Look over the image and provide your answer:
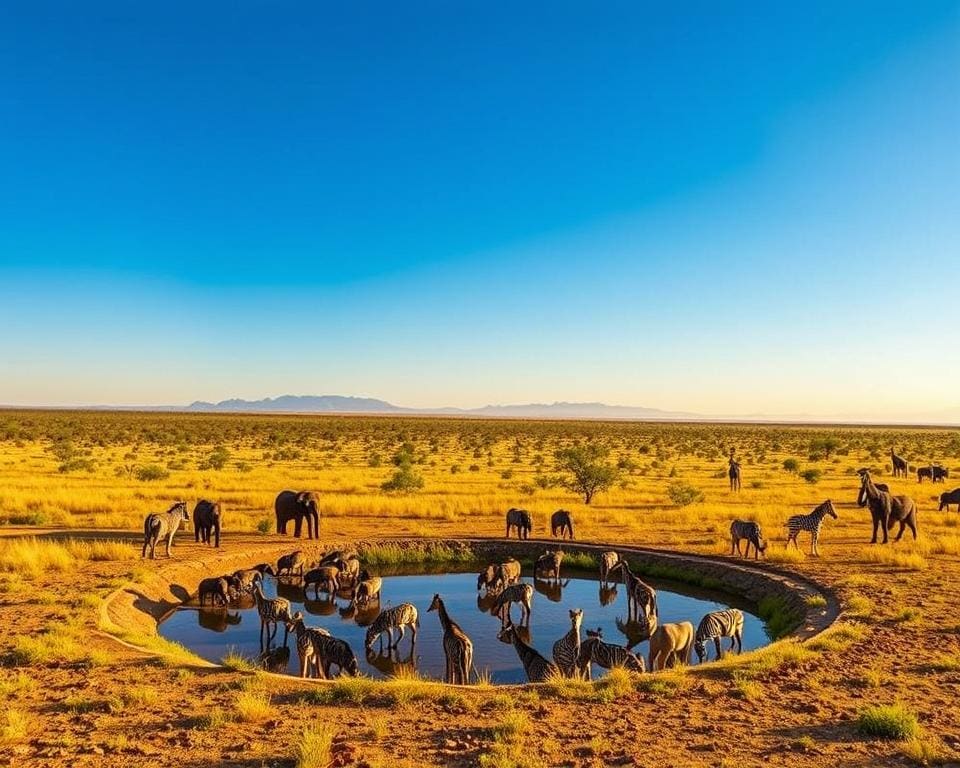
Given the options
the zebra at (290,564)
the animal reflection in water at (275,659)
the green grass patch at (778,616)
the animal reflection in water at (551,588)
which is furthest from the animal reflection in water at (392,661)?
the green grass patch at (778,616)

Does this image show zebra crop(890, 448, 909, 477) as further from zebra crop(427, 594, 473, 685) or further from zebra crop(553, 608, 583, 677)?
zebra crop(427, 594, 473, 685)

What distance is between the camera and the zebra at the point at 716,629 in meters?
13.1

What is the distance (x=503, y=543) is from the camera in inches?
940

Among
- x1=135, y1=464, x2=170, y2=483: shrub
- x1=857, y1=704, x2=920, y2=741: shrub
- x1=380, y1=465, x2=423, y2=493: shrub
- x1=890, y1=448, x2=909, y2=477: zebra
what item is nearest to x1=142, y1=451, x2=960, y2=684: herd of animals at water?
x1=857, y1=704, x2=920, y2=741: shrub

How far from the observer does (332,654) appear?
40.2ft

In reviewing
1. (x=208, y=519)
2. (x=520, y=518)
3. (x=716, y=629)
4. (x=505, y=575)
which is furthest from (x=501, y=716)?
(x=208, y=519)

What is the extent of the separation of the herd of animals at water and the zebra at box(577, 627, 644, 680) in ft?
0.06

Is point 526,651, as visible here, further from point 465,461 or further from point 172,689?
point 465,461

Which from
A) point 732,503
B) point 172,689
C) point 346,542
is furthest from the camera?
point 732,503

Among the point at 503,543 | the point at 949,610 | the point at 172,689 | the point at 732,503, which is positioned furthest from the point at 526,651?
the point at 732,503

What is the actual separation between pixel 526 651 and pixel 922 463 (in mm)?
60701

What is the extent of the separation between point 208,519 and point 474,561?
345 inches

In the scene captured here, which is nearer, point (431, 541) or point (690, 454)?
point (431, 541)

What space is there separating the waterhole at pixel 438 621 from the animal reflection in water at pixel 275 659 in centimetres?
2
